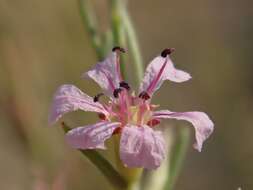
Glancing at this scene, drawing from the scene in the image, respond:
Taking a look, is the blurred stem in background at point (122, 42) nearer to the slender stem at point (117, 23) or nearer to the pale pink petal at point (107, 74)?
the slender stem at point (117, 23)

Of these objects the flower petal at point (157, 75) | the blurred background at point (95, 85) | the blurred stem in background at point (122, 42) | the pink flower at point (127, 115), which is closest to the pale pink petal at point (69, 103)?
the pink flower at point (127, 115)

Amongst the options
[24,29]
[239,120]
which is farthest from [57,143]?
[239,120]

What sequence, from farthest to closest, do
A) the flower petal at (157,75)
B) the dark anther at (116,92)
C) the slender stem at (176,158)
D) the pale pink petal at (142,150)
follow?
1. the slender stem at (176,158)
2. the flower petal at (157,75)
3. the dark anther at (116,92)
4. the pale pink petal at (142,150)

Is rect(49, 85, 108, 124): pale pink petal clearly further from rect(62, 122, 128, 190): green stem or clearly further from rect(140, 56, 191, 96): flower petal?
rect(140, 56, 191, 96): flower petal

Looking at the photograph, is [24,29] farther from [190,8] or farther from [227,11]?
[227,11]

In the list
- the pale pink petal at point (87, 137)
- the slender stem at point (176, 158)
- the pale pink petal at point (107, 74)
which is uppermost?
the pale pink petal at point (107, 74)

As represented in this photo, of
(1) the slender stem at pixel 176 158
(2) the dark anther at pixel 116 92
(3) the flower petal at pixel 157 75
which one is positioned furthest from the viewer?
(1) the slender stem at pixel 176 158

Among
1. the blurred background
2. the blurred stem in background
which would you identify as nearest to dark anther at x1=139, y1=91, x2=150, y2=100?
the blurred stem in background
